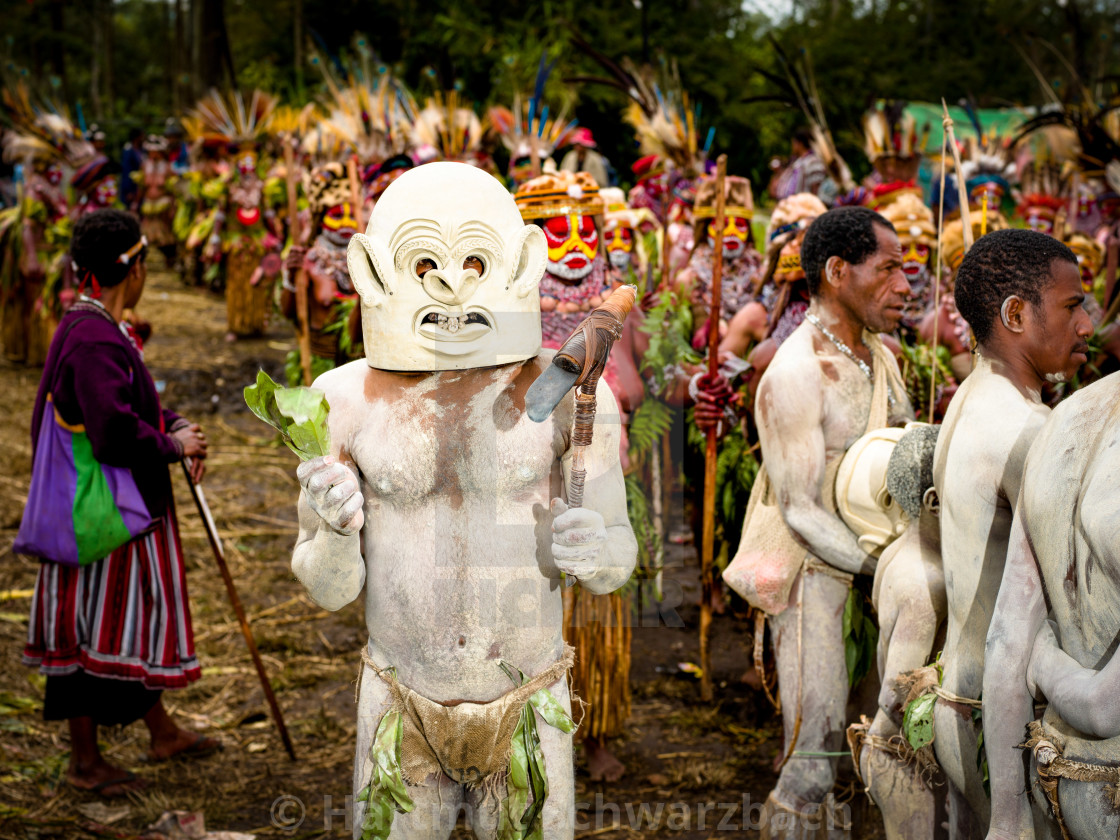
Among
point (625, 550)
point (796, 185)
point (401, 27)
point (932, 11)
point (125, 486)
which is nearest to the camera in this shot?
point (625, 550)

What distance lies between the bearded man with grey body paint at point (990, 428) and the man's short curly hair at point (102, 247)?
3039 millimetres

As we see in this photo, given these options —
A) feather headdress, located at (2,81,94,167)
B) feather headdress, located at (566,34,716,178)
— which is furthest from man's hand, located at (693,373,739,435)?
feather headdress, located at (2,81,94,167)

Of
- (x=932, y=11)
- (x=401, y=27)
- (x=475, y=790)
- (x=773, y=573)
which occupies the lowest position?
(x=475, y=790)

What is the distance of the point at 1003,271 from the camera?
2.36m

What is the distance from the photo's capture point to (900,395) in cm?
334

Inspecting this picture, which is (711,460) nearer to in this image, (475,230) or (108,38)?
(475,230)

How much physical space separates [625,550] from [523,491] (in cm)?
27

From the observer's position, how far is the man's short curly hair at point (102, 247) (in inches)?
150

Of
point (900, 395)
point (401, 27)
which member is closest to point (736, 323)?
point (900, 395)

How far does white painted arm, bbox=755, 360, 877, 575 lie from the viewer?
10.1 ft

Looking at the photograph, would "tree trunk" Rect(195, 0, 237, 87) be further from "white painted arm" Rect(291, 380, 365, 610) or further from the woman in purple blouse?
"white painted arm" Rect(291, 380, 365, 610)

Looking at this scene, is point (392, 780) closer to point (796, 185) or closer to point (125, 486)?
point (125, 486)

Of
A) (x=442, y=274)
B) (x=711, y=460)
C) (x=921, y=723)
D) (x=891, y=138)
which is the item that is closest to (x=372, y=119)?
(x=891, y=138)

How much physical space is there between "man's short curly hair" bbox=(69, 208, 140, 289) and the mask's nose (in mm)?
2122
